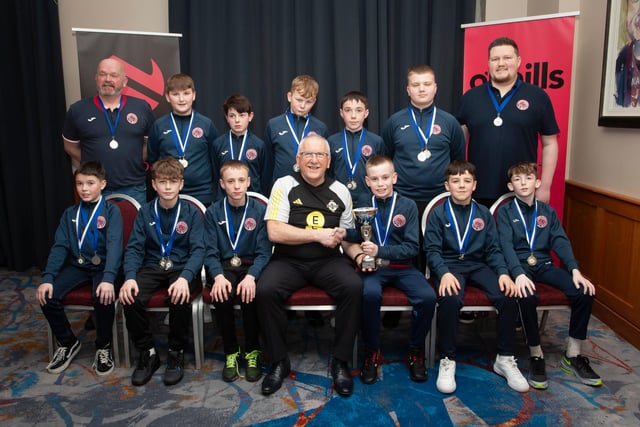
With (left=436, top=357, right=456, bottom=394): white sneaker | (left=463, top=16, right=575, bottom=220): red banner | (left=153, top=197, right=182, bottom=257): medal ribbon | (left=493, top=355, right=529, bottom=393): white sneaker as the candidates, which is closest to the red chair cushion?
(left=436, top=357, right=456, bottom=394): white sneaker

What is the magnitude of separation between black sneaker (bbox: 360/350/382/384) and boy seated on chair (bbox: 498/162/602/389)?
0.89m

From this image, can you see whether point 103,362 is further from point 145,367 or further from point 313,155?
point 313,155

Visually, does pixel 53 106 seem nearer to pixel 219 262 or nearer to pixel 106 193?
pixel 106 193

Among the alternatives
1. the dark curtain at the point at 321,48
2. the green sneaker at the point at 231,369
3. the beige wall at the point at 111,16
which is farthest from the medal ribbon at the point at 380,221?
the beige wall at the point at 111,16

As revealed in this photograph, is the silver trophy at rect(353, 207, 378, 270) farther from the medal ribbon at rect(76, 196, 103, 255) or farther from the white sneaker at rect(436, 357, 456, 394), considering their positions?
the medal ribbon at rect(76, 196, 103, 255)

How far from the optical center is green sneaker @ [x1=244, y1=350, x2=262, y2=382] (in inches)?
118

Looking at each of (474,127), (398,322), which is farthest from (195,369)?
(474,127)

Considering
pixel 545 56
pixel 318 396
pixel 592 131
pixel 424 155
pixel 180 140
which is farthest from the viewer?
pixel 545 56

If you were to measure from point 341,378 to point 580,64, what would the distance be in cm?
342

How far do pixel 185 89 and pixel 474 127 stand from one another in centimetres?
210

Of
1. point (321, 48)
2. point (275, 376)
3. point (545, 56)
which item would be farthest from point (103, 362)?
point (545, 56)

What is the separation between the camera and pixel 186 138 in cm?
371

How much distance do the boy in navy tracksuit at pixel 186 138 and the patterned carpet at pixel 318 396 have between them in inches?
47.1

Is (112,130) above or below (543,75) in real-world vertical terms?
below
